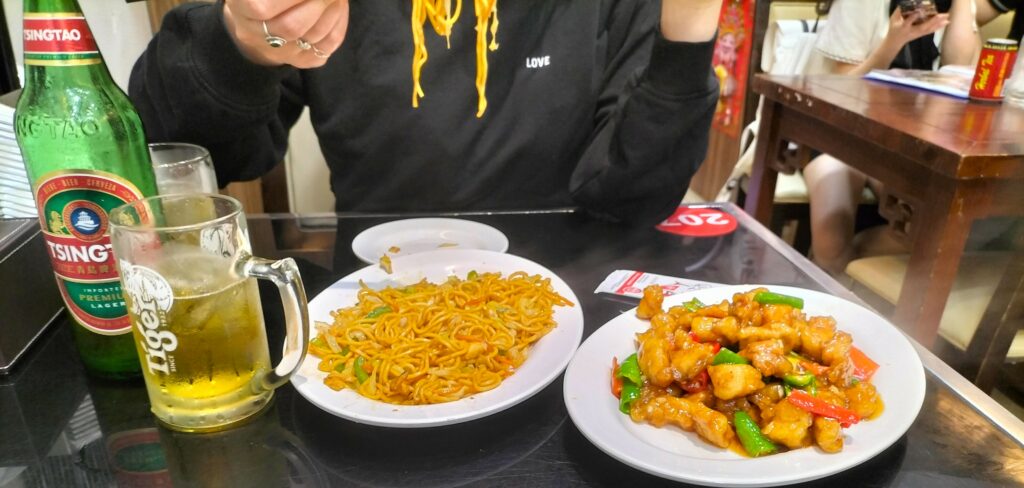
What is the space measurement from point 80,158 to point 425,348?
0.48 metres

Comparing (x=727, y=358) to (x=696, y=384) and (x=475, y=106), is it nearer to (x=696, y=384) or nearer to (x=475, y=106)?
(x=696, y=384)

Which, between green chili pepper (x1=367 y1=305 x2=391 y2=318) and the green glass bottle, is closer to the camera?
the green glass bottle

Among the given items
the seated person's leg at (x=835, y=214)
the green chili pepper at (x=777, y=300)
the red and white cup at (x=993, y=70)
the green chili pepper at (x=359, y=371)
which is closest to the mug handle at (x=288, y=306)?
the green chili pepper at (x=359, y=371)

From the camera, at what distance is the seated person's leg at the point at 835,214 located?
279 centimetres

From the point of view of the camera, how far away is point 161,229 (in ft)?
2.15

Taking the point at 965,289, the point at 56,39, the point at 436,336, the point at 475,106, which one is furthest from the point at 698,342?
the point at 965,289

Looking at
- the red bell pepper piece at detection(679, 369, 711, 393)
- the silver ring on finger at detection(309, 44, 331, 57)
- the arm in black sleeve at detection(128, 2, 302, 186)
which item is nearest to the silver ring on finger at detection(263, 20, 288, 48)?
the silver ring on finger at detection(309, 44, 331, 57)

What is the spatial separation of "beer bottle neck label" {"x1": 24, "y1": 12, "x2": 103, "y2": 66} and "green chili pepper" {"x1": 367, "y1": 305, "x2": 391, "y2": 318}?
48 cm

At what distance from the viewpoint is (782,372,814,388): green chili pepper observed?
0.77 metres

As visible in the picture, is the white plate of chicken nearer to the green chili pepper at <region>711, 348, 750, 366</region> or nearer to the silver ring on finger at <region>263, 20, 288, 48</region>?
the green chili pepper at <region>711, 348, 750, 366</region>

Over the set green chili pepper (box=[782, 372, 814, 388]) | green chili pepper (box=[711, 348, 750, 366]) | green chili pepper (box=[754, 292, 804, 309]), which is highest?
green chili pepper (box=[754, 292, 804, 309])

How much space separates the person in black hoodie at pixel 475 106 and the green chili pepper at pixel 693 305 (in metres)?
0.42

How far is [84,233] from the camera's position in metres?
0.73

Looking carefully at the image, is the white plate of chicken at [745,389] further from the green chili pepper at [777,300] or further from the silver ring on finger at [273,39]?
the silver ring on finger at [273,39]
